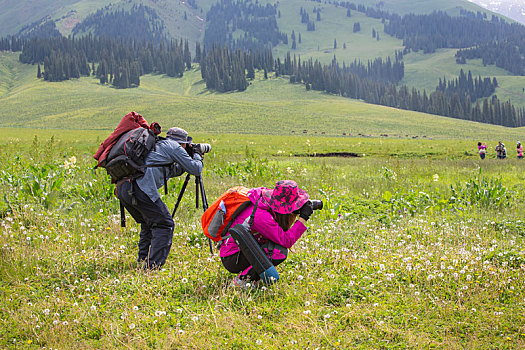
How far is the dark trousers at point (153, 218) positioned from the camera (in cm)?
664

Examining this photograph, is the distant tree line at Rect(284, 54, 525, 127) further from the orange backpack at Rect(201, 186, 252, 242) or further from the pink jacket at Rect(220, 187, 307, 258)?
the pink jacket at Rect(220, 187, 307, 258)

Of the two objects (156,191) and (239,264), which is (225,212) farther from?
(156,191)

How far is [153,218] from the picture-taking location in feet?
22.0

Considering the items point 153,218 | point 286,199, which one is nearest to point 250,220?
point 286,199

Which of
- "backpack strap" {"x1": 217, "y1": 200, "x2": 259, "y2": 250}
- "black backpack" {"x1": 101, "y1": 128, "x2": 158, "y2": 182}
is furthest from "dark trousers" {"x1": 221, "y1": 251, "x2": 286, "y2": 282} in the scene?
"black backpack" {"x1": 101, "y1": 128, "x2": 158, "y2": 182}

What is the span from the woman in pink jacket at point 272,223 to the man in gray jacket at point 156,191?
1.29 meters

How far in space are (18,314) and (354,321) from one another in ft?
12.7

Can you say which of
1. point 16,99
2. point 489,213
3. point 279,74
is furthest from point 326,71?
point 489,213

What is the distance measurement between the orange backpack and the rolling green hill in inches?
3100

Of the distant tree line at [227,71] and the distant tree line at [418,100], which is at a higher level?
the distant tree line at [227,71]

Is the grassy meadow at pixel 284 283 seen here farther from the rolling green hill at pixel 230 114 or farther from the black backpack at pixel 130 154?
the rolling green hill at pixel 230 114

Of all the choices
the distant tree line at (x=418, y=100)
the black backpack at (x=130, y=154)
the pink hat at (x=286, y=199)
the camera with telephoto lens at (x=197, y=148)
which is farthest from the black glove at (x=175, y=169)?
the distant tree line at (x=418, y=100)

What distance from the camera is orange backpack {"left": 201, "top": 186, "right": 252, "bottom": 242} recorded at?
5688 millimetres

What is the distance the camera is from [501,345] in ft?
14.3
